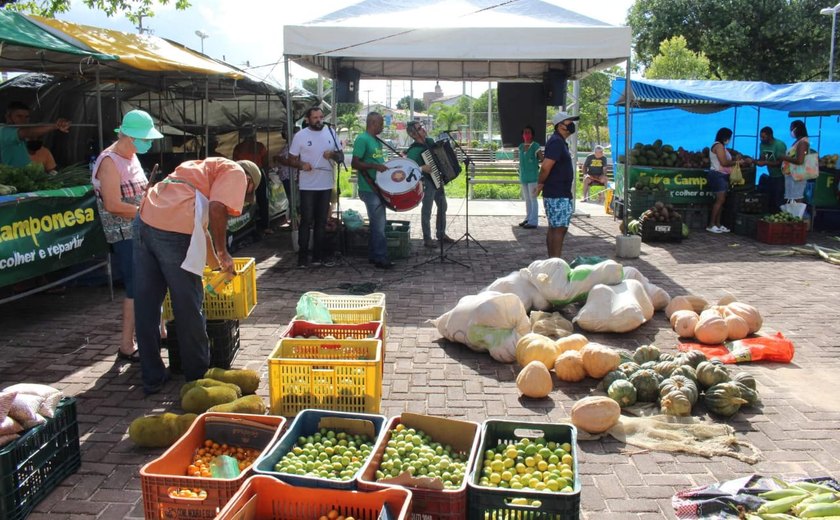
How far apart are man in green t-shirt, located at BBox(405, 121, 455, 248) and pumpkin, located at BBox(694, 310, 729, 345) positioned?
4.51 m

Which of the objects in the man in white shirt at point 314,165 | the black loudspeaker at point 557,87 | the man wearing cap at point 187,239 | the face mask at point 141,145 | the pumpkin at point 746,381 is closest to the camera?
the man wearing cap at point 187,239

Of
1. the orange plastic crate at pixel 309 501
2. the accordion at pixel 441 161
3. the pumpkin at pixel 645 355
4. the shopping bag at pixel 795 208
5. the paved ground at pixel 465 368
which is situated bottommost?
the paved ground at pixel 465 368

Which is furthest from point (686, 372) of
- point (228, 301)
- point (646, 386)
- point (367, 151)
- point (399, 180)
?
point (367, 151)

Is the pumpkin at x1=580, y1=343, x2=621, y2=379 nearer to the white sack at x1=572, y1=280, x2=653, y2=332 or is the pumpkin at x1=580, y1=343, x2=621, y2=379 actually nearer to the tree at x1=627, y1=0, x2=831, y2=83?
the white sack at x1=572, y1=280, x2=653, y2=332

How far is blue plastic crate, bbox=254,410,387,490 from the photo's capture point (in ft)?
10.3

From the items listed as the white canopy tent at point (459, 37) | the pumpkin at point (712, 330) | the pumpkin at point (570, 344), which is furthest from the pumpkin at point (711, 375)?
the white canopy tent at point (459, 37)

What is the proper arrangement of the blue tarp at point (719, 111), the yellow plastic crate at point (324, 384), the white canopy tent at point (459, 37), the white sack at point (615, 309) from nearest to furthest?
the yellow plastic crate at point (324, 384) → the white sack at point (615, 309) → the white canopy tent at point (459, 37) → the blue tarp at point (719, 111)

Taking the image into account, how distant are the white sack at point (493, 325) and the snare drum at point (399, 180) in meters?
3.54

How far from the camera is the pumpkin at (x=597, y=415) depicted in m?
4.57

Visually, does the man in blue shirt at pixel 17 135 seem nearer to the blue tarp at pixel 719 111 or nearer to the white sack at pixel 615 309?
the white sack at pixel 615 309

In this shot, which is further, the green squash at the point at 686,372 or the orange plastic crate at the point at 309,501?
the green squash at the point at 686,372

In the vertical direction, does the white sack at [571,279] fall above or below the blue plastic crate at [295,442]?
above

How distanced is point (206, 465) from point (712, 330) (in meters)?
4.63

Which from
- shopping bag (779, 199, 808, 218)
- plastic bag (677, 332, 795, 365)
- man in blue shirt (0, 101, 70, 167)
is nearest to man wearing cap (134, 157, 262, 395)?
man in blue shirt (0, 101, 70, 167)
